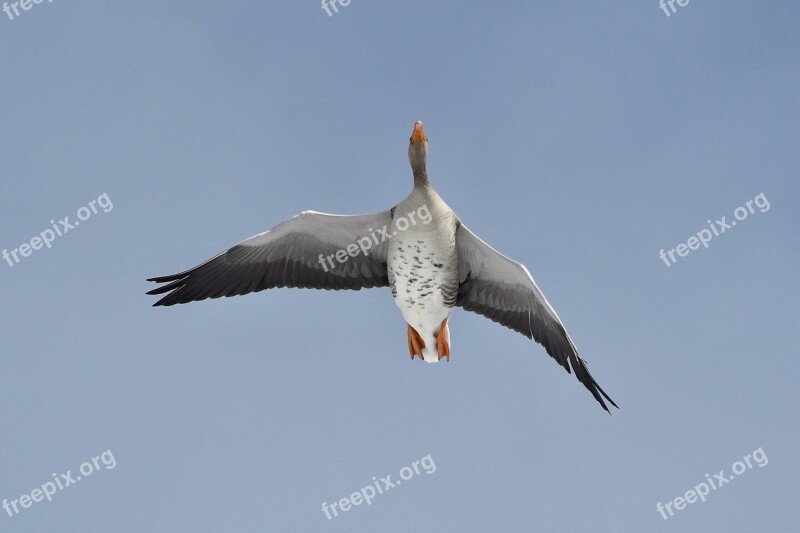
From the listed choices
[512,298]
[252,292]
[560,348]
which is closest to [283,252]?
[252,292]

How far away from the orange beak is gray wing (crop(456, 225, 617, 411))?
1.78 meters

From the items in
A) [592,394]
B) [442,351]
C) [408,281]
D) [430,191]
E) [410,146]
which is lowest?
[592,394]

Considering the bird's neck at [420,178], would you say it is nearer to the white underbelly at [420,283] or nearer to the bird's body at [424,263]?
the bird's body at [424,263]

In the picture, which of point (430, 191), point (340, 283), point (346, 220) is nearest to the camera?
point (430, 191)

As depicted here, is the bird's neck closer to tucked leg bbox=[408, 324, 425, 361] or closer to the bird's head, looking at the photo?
the bird's head

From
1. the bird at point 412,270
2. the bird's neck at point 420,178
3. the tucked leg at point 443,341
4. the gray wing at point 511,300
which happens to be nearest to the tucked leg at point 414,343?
the bird at point 412,270

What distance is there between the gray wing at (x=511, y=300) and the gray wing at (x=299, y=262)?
1.41 metres

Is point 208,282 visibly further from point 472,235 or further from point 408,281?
point 472,235

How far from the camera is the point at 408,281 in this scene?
12531mm

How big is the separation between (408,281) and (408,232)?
920mm

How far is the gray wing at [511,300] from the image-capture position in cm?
1312

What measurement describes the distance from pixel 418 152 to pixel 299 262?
9.75ft

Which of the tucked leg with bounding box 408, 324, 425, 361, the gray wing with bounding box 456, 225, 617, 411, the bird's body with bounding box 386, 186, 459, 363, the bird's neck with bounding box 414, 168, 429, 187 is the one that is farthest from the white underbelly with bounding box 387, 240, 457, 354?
the bird's neck with bounding box 414, 168, 429, 187

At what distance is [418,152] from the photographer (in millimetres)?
11883
